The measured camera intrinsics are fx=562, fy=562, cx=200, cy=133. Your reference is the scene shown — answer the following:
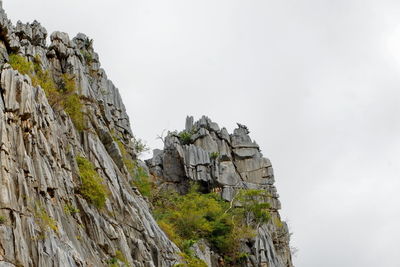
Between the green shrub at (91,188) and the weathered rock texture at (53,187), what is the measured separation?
1.34 ft

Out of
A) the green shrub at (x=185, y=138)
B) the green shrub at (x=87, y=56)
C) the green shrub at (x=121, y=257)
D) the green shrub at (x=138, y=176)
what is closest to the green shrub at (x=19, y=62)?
the green shrub at (x=121, y=257)

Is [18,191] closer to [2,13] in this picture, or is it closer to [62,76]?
[2,13]

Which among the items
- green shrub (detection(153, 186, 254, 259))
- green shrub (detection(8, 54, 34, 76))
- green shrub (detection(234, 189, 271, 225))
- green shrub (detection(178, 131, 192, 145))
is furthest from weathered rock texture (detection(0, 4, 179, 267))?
green shrub (detection(178, 131, 192, 145))

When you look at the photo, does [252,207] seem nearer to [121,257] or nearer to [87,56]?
[87,56]

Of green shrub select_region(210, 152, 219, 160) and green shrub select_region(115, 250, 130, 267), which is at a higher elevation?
green shrub select_region(210, 152, 219, 160)

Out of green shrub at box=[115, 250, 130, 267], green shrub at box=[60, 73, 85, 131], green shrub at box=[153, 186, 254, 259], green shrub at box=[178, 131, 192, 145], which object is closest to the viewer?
green shrub at box=[115, 250, 130, 267]

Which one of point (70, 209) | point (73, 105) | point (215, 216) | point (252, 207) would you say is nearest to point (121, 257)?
point (70, 209)

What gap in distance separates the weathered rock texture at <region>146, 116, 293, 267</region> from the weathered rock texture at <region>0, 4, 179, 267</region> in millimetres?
23594

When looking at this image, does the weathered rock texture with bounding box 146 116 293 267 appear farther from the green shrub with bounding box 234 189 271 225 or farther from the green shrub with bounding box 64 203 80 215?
the green shrub with bounding box 64 203 80 215

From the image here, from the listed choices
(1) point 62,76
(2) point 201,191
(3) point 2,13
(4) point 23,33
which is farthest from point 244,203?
(3) point 2,13

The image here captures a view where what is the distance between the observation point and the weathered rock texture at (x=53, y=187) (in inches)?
843

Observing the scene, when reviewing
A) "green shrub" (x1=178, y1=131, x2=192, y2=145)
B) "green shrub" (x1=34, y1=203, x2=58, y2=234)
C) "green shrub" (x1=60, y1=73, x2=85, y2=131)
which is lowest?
"green shrub" (x1=34, y1=203, x2=58, y2=234)

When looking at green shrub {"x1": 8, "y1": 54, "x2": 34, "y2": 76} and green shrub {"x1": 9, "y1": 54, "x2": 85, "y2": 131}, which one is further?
green shrub {"x1": 9, "y1": 54, "x2": 85, "y2": 131}

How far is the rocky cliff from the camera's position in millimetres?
21984
